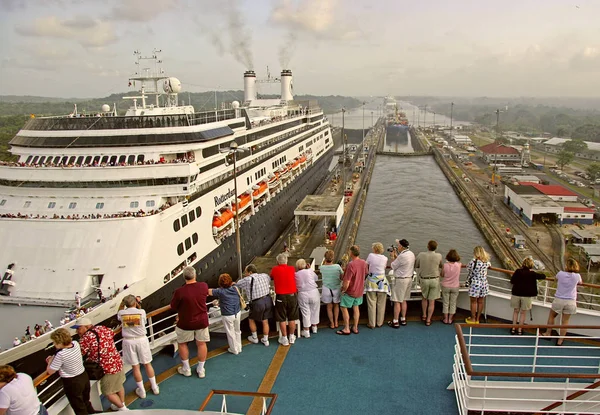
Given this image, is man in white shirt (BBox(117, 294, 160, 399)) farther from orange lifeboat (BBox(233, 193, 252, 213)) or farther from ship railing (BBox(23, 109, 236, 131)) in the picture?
orange lifeboat (BBox(233, 193, 252, 213))

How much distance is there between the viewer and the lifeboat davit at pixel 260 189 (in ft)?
83.2

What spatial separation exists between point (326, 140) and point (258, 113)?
1667cm

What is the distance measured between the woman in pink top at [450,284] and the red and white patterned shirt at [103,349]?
5230 mm

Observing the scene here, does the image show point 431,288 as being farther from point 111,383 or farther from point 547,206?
point 547,206

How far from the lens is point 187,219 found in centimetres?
1691

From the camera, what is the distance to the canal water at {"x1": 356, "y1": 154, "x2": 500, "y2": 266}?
3691cm

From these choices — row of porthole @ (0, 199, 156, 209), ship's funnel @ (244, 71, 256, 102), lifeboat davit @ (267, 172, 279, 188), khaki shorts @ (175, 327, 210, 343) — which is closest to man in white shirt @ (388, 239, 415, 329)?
khaki shorts @ (175, 327, 210, 343)

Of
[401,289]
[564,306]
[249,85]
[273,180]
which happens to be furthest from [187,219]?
[249,85]

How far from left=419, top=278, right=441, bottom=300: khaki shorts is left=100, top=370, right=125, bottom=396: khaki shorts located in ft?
16.0

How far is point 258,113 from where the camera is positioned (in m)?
40.9

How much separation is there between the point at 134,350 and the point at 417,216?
134 feet

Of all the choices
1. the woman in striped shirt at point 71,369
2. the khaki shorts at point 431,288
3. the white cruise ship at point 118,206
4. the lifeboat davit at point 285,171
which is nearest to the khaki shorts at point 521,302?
the khaki shorts at point 431,288

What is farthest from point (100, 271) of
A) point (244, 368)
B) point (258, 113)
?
point (258, 113)

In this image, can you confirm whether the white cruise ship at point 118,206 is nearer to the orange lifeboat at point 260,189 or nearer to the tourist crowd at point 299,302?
the orange lifeboat at point 260,189
